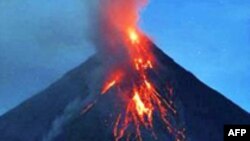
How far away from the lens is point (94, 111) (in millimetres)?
96062

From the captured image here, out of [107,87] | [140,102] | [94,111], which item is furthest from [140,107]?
[94,111]

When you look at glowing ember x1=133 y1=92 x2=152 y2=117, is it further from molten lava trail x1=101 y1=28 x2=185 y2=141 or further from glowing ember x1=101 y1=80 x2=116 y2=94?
glowing ember x1=101 y1=80 x2=116 y2=94

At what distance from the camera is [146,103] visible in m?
99.2

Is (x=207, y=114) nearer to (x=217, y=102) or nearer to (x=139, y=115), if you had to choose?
(x=217, y=102)

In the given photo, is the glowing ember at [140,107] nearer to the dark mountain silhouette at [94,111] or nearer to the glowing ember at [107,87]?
the dark mountain silhouette at [94,111]

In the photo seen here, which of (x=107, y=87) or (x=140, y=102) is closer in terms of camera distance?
(x=140, y=102)

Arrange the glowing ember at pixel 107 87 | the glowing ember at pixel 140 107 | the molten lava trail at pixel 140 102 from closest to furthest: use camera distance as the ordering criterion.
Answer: the molten lava trail at pixel 140 102, the glowing ember at pixel 140 107, the glowing ember at pixel 107 87

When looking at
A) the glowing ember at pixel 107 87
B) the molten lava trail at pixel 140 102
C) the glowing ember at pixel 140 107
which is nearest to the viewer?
the molten lava trail at pixel 140 102

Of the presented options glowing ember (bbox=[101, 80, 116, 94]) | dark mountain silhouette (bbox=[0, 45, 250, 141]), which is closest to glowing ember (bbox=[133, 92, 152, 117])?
dark mountain silhouette (bbox=[0, 45, 250, 141])

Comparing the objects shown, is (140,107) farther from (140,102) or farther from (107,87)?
(107,87)

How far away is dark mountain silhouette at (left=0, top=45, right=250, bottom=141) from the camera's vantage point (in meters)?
93.1

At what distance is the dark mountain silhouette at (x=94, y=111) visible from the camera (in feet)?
305

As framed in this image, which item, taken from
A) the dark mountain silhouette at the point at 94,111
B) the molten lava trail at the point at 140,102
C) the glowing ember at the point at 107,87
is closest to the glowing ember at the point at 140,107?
the molten lava trail at the point at 140,102

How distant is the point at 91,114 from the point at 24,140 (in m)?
12.4
